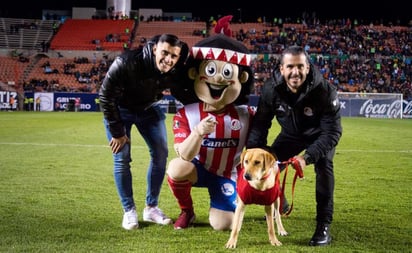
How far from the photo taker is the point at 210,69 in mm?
4266

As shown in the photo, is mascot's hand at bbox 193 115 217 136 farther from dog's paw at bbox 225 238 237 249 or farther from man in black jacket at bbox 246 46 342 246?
dog's paw at bbox 225 238 237 249

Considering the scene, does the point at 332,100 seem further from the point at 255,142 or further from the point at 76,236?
the point at 76,236

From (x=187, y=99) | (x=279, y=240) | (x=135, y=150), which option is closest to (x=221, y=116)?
(x=187, y=99)

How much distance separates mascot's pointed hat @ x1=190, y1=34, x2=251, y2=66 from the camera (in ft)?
14.1

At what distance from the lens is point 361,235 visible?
4293 mm

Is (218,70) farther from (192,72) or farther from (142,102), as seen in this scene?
(142,102)

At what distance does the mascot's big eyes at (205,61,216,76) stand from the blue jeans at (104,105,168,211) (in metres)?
0.76

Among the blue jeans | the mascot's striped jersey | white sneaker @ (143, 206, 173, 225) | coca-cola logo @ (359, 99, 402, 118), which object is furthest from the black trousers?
coca-cola logo @ (359, 99, 402, 118)

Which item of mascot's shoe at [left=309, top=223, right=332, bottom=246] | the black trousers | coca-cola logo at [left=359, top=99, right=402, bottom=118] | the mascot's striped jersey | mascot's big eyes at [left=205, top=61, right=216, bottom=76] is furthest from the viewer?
coca-cola logo at [left=359, top=99, right=402, bottom=118]

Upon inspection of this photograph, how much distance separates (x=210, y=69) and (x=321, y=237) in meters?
1.65

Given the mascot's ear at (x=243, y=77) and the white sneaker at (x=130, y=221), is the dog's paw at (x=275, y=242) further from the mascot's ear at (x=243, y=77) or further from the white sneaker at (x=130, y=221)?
the mascot's ear at (x=243, y=77)

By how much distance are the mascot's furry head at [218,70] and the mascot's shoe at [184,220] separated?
38.2 inches

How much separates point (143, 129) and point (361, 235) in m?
2.17

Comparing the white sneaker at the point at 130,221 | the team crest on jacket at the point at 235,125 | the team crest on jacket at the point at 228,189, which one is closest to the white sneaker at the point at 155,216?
the white sneaker at the point at 130,221
